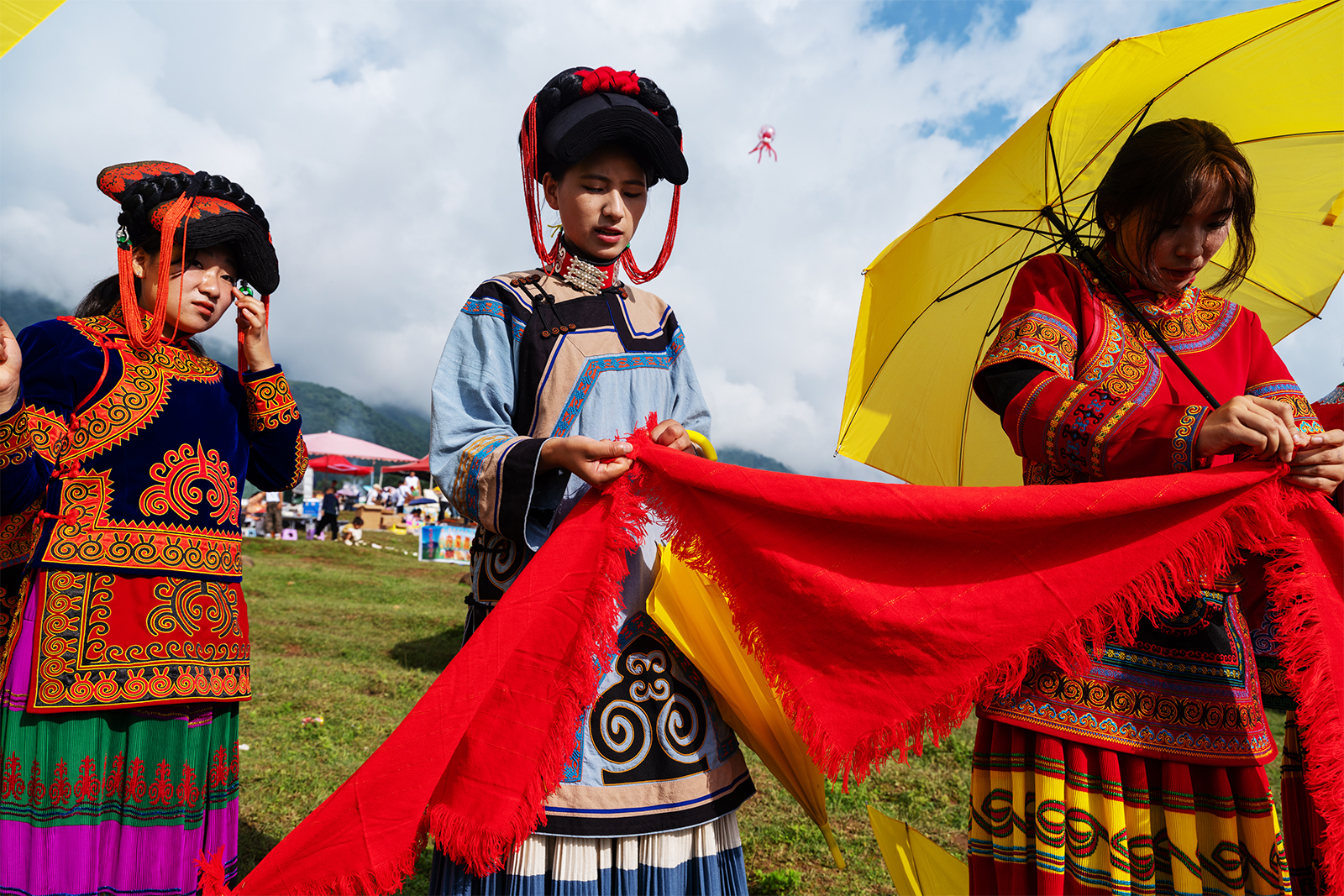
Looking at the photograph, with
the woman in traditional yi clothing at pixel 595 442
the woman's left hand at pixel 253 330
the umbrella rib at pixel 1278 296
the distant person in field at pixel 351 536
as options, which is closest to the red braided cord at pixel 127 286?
the woman's left hand at pixel 253 330

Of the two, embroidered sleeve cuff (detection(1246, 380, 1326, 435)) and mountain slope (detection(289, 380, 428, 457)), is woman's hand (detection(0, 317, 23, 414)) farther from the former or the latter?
mountain slope (detection(289, 380, 428, 457))

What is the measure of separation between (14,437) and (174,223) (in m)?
0.84

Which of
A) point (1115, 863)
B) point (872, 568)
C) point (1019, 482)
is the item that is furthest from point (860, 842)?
point (872, 568)

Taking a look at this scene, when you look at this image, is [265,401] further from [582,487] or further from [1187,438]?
[1187,438]

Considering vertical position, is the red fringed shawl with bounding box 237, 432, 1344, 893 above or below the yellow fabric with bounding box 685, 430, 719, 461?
below

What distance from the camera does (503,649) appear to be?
176 cm

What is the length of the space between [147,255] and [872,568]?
252 centimetres

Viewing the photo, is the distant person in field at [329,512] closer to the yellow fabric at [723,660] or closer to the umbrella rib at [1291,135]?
the yellow fabric at [723,660]

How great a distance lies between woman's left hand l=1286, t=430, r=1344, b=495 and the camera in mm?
1691

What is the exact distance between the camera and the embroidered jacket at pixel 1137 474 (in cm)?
176

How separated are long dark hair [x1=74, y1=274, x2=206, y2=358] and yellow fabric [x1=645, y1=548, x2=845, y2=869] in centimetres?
192

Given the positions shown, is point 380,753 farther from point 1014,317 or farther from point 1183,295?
point 1183,295

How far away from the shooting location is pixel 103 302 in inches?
112

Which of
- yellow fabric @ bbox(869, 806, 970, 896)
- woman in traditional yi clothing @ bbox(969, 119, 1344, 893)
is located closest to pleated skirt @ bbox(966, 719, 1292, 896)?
woman in traditional yi clothing @ bbox(969, 119, 1344, 893)
